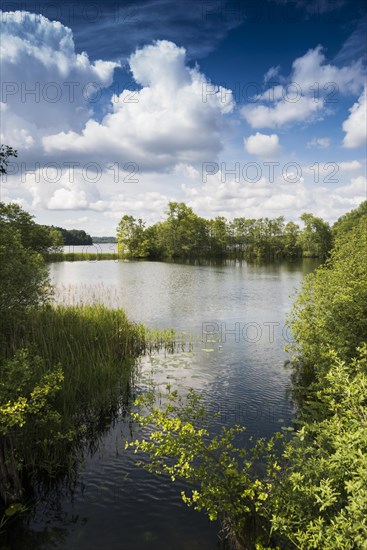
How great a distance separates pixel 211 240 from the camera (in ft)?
421

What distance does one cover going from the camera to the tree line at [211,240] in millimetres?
117688

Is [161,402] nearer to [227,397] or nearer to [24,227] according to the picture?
[227,397]

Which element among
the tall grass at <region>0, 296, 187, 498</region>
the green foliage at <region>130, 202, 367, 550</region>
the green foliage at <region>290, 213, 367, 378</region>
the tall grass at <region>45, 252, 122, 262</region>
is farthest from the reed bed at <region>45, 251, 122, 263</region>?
the green foliage at <region>130, 202, 367, 550</region>

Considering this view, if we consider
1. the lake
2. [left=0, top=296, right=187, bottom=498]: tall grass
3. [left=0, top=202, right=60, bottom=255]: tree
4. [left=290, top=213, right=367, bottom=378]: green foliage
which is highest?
[left=0, top=202, right=60, bottom=255]: tree

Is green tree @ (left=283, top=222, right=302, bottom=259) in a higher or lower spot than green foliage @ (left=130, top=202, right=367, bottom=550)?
higher

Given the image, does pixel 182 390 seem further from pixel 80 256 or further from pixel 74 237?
pixel 74 237

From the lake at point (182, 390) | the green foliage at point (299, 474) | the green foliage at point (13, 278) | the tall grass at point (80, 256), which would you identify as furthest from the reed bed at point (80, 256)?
the green foliage at point (299, 474)

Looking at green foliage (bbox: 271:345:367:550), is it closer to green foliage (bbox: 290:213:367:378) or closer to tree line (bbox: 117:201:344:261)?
green foliage (bbox: 290:213:367:378)

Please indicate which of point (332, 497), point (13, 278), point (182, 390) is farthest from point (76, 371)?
point (332, 497)

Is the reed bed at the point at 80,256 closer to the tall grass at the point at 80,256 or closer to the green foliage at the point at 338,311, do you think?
the tall grass at the point at 80,256

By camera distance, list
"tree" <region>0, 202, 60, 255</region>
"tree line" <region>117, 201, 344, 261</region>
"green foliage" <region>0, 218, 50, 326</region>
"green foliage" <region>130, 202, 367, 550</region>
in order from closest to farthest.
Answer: "green foliage" <region>130, 202, 367, 550</region>
"green foliage" <region>0, 218, 50, 326</region>
"tree" <region>0, 202, 60, 255</region>
"tree line" <region>117, 201, 344, 261</region>

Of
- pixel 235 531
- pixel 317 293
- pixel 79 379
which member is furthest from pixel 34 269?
pixel 317 293

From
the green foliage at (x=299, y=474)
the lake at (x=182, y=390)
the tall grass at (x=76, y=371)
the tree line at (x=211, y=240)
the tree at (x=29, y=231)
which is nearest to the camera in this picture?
the green foliage at (x=299, y=474)

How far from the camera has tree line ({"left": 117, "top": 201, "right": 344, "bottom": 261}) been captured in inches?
4633
